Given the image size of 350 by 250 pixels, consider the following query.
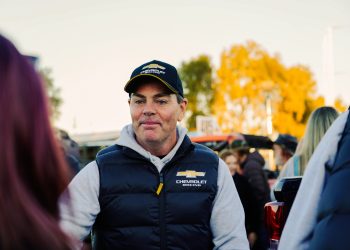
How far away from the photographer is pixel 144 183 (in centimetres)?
304

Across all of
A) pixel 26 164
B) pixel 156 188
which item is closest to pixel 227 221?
pixel 156 188

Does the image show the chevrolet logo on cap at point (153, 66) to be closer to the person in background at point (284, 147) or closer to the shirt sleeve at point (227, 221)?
the shirt sleeve at point (227, 221)

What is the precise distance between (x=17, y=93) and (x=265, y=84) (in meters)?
35.7

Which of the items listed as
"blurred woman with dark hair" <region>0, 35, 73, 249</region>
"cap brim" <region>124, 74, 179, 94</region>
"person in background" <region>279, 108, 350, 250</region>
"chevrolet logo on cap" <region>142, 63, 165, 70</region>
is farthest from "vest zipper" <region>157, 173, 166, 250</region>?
"blurred woman with dark hair" <region>0, 35, 73, 249</region>

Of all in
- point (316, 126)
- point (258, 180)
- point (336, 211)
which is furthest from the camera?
point (258, 180)

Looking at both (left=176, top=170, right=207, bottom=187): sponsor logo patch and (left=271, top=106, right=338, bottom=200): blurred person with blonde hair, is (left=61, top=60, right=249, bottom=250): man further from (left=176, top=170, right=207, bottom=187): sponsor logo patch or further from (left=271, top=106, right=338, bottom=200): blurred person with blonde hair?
(left=271, top=106, right=338, bottom=200): blurred person with blonde hair

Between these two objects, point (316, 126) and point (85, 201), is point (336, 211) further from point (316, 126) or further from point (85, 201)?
point (316, 126)

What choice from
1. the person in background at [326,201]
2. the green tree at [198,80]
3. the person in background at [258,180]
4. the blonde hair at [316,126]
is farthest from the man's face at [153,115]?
the green tree at [198,80]

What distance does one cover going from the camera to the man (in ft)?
9.76

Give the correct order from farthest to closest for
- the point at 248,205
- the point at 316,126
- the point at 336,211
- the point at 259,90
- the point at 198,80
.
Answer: the point at 198,80 < the point at 259,90 < the point at 248,205 < the point at 316,126 < the point at 336,211

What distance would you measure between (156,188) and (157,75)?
25.7 inches

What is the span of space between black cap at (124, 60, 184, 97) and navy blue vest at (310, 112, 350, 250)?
1.51 meters

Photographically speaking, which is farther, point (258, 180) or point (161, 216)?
point (258, 180)

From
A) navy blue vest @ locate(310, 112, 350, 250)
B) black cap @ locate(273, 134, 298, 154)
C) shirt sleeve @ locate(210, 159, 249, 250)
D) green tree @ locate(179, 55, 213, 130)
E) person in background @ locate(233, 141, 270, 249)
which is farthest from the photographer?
green tree @ locate(179, 55, 213, 130)
